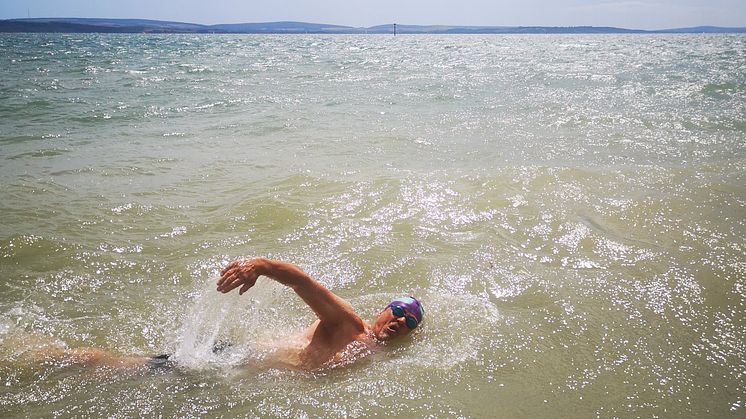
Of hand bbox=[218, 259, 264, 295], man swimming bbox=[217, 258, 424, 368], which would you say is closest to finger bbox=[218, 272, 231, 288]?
hand bbox=[218, 259, 264, 295]

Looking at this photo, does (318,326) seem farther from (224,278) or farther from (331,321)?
(224,278)

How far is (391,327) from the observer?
389 centimetres

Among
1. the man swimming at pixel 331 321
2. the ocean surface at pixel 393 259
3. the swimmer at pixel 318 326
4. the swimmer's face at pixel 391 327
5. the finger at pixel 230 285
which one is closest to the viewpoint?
the finger at pixel 230 285

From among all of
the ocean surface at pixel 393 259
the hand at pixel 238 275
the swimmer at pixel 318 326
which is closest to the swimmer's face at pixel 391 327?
the swimmer at pixel 318 326

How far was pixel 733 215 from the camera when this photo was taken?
597 centimetres

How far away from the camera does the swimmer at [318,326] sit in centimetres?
345

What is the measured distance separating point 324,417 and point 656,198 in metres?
5.68

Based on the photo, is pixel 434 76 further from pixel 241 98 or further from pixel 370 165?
pixel 370 165

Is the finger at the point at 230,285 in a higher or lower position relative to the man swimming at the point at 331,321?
higher

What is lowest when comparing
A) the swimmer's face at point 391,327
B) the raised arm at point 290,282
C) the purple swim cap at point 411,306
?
the swimmer's face at point 391,327

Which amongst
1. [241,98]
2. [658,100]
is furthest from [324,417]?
[658,100]

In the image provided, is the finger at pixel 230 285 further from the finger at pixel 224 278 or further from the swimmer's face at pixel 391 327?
the swimmer's face at pixel 391 327

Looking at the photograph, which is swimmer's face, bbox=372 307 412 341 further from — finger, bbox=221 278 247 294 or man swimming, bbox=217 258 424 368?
finger, bbox=221 278 247 294

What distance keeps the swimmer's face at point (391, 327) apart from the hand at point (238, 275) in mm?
1189
